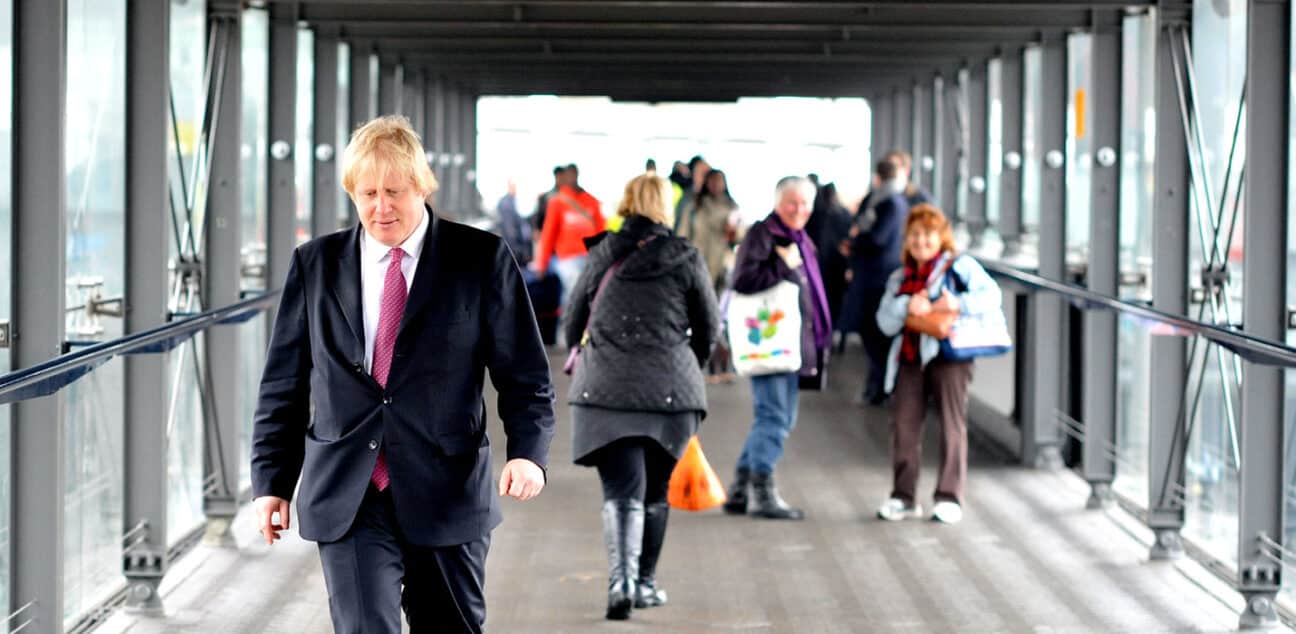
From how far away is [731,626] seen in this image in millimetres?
7074

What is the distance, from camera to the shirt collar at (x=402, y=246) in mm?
4340

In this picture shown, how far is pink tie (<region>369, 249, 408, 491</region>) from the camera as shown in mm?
4285

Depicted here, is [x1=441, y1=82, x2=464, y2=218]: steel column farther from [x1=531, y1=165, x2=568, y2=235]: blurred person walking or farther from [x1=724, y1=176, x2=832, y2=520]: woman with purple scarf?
[x1=724, y1=176, x2=832, y2=520]: woman with purple scarf

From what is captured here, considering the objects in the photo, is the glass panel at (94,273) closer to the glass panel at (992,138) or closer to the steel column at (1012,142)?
the steel column at (1012,142)

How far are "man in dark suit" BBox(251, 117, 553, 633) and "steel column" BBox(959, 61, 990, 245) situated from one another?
450 inches

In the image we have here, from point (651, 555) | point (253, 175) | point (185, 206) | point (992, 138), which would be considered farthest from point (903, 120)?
point (651, 555)

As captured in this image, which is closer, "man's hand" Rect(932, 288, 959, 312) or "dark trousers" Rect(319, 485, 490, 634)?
"dark trousers" Rect(319, 485, 490, 634)

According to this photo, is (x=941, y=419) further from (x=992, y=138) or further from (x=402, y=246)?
(x=992, y=138)

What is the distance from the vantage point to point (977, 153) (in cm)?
1566

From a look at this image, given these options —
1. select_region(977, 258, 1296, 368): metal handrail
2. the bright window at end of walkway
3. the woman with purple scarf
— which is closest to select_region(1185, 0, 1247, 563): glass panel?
select_region(977, 258, 1296, 368): metal handrail

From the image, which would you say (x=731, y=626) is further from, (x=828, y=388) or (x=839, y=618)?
(x=828, y=388)

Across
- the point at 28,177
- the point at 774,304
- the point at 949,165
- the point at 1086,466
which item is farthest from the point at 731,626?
the point at 949,165

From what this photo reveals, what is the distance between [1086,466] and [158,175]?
15.8 ft

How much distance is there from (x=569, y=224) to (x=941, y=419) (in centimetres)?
767
